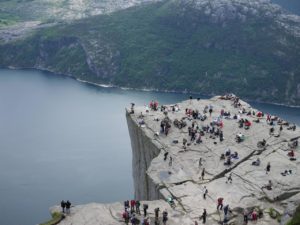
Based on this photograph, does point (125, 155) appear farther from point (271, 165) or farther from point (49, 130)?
point (271, 165)

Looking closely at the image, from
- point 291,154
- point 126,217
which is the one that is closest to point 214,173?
point 291,154

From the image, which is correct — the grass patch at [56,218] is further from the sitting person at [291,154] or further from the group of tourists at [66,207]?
the sitting person at [291,154]

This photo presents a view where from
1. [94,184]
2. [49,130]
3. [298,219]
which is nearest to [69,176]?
[94,184]

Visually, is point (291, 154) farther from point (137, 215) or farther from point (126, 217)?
point (126, 217)

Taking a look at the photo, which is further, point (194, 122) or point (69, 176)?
point (69, 176)

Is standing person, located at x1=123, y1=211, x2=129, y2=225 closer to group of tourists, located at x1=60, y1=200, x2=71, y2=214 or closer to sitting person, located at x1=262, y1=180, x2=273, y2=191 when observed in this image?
group of tourists, located at x1=60, y1=200, x2=71, y2=214

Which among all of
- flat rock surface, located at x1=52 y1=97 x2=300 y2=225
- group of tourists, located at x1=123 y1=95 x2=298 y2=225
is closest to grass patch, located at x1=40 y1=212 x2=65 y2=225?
flat rock surface, located at x1=52 y1=97 x2=300 y2=225

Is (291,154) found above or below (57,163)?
above

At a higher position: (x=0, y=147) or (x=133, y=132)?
(x=133, y=132)
